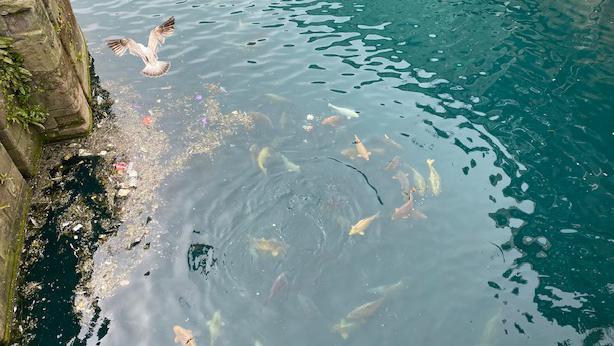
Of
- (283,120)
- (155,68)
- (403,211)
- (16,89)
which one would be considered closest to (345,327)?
(403,211)

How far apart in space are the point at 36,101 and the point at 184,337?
506 cm

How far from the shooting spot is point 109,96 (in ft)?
31.8

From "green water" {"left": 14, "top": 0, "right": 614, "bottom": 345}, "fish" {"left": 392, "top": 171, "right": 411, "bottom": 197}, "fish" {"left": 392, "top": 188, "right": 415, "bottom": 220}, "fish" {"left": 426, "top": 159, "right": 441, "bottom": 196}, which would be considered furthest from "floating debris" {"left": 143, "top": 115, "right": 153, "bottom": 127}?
"fish" {"left": 426, "top": 159, "right": 441, "bottom": 196}

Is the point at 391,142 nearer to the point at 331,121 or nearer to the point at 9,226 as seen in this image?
the point at 331,121

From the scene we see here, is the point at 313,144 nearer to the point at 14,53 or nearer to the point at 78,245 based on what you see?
the point at 78,245

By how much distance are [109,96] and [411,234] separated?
7.19m

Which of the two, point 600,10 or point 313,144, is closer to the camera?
point 313,144

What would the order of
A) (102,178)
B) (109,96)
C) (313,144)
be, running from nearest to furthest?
(102,178) < (313,144) < (109,96)

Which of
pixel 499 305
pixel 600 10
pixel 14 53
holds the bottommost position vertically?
pixel 499 305

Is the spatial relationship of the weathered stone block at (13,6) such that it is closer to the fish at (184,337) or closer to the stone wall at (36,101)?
the stone wall at (36,101)

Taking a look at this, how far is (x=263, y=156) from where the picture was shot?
812 centimetres

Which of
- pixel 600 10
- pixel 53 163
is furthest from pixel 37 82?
pixel 600 10

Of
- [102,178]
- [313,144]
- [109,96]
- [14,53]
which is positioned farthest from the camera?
[109,96]

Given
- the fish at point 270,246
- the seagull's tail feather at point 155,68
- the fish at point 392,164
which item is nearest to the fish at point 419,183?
the fish at point 392,164
